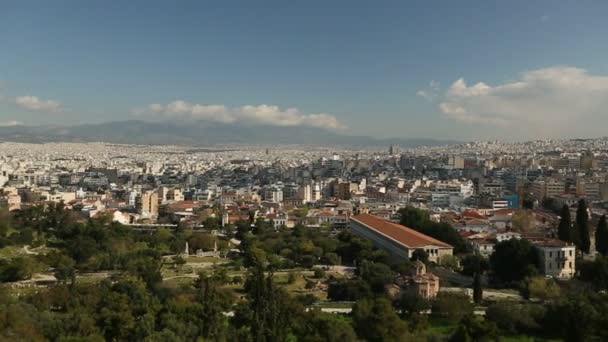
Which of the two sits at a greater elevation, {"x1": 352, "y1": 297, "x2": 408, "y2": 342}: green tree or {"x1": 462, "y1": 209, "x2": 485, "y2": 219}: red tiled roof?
{"x1": 462, "y1": 209, "x2": 485, "y2": 219}: red tiled roof

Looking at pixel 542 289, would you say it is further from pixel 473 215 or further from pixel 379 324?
pixel 473 215

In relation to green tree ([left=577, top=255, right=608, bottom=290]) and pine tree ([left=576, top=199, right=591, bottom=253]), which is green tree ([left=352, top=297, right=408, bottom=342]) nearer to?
green tree ([left=577, top=255, right=608, bottom=290])

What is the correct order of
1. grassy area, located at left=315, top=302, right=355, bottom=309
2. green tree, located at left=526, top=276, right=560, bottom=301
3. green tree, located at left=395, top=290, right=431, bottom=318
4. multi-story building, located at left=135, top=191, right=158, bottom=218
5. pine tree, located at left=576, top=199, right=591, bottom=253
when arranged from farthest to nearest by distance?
multi-story building, located at left=135, top=191, right=158, bottom=218 → pine tree, located at left=576, top=199, right=591, bottom=253 → green tree, located at left=526, top=276, right=560, bottom=301 → grassy area, located at left=315, top=302, right=355, bottom=309 → green tree, located at left=395, top=290, right=431, bottom=318

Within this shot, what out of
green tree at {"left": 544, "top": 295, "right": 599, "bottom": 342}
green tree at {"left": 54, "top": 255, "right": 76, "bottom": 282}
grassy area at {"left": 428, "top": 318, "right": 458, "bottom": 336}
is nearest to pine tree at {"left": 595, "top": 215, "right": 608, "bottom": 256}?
green tree at {"left": 544, "top": 295, "right": 599, "bottom": 342}

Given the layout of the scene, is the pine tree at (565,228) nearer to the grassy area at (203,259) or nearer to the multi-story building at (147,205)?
the grassy area at (203,259)

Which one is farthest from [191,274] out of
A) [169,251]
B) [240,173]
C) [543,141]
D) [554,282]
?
[543,141]

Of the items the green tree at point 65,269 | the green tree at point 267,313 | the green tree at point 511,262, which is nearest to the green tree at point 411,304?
the green tree at point 267,313
